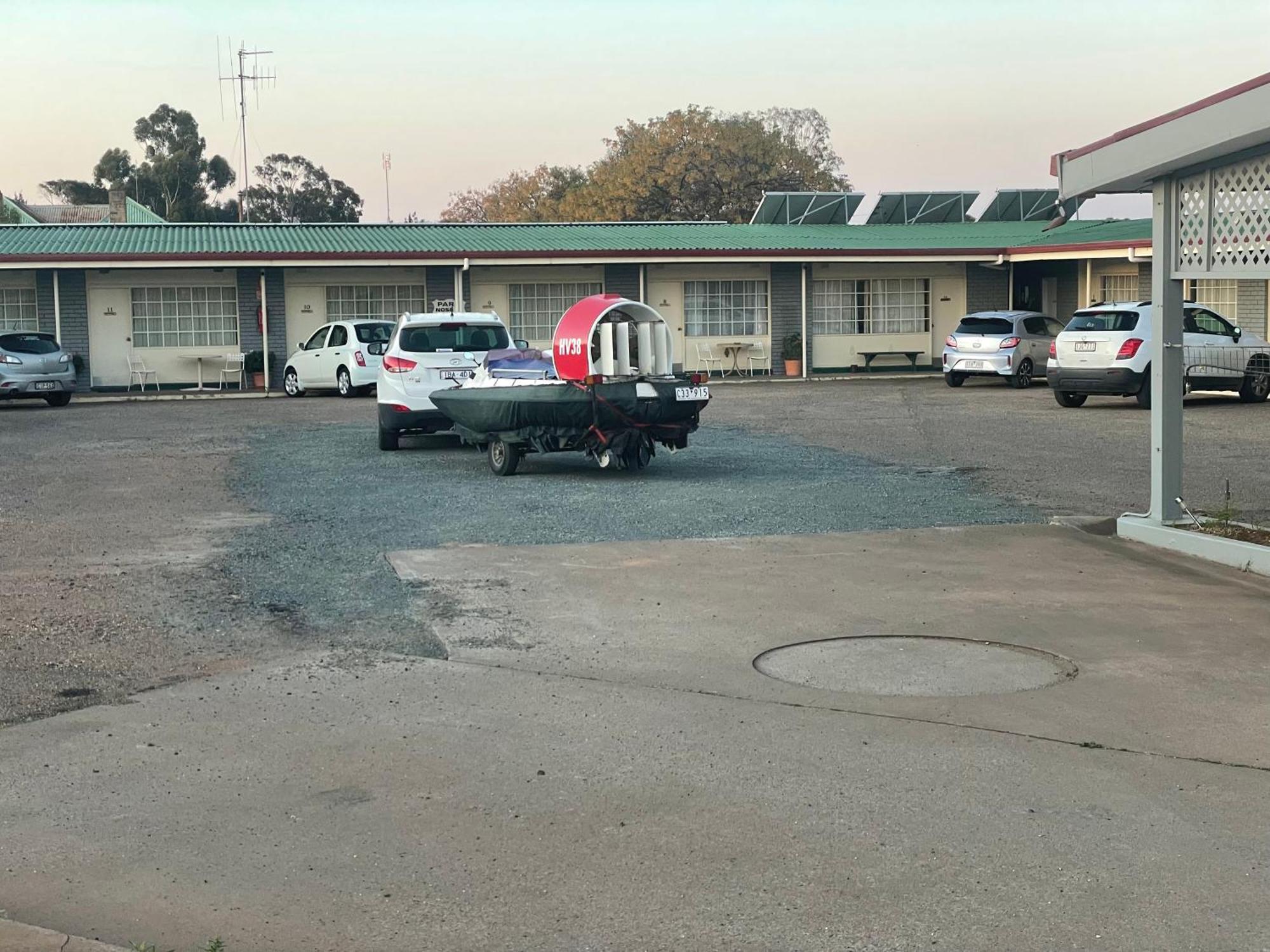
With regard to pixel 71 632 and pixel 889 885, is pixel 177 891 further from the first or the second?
pixel 71 632

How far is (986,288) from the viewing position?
36.9 meters

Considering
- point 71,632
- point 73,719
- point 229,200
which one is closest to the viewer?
point 73,719

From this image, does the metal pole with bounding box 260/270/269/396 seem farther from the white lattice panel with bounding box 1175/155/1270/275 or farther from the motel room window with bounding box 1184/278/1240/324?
the white lattice panel with bounding box 1175/155/1270/275

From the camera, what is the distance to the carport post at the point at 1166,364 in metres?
10.2

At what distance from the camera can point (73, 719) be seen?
6.28 meters

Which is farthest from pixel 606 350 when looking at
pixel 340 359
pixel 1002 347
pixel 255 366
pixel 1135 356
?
pixel 255 366

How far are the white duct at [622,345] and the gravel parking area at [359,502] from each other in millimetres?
1068

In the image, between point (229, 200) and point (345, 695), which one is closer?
point (345, 695)

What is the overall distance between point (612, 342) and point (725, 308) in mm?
21666

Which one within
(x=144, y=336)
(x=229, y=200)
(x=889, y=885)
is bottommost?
(x=889, y=885)

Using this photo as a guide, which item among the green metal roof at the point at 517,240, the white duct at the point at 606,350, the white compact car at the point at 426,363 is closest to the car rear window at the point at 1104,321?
the green metal roof at the point at 517,240

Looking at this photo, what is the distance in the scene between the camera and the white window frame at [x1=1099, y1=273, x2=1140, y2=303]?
1320 inches

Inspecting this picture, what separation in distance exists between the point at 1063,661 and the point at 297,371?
962 inches

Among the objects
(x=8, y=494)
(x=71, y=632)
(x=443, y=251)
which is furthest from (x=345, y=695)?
(x=443, y=251)
